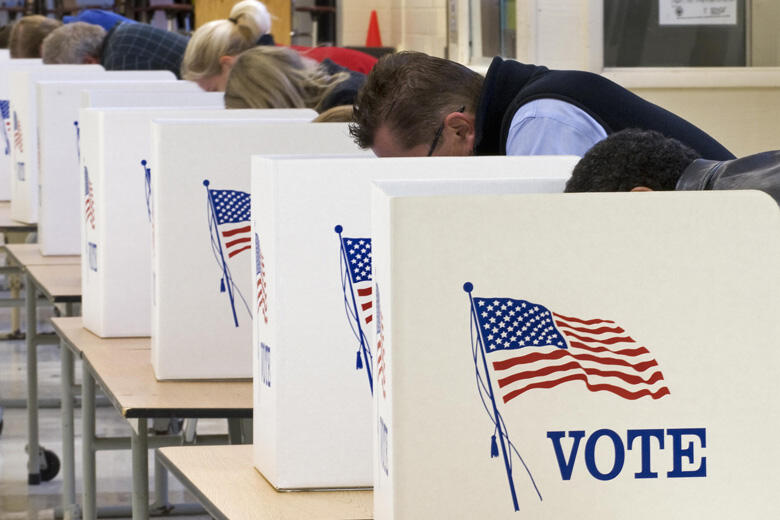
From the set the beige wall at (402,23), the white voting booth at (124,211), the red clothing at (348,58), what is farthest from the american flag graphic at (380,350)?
the beige wall at (402,23)

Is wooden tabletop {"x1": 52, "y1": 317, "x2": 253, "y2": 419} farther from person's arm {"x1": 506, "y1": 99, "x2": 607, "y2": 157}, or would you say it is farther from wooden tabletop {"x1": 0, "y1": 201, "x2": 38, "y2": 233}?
wooden tabletop {"x1": 0, "y1": 201, "x2": 38, "y2": 233}

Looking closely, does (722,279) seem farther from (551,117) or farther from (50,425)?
(50,425)

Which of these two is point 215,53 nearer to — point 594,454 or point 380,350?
point 380,350

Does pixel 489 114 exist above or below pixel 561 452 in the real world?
above

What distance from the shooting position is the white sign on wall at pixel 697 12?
147 inches

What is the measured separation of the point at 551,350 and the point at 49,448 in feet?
10.9

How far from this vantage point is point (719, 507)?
1.18 m

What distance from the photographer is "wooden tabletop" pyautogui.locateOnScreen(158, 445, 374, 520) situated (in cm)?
146

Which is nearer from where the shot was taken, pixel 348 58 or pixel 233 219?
pixel 233 219

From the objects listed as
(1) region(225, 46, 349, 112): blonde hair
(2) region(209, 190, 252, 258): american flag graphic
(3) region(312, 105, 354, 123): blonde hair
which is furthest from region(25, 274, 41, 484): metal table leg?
(2) region(209, 190, 252, 258): american flag graphic

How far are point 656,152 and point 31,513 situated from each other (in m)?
2.74

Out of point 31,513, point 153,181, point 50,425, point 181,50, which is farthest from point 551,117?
point 181,50

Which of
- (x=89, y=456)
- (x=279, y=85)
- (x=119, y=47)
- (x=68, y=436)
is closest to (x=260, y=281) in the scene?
(x=279, y=85)

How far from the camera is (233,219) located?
79.4 inches
